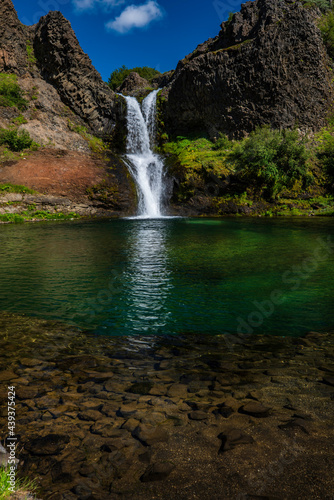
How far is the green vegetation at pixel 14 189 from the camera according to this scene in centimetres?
2725

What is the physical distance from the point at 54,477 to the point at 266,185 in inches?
1279

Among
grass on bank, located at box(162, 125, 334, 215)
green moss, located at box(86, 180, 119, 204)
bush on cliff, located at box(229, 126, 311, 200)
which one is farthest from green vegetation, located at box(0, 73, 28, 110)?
bush on cliff, located at box(229, 126, 311, 200)

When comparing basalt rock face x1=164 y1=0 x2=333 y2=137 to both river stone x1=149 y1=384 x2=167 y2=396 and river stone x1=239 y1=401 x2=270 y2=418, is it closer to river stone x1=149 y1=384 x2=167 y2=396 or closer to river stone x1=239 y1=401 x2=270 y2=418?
river stone x1=149 y1=384 x2=167 y2=396

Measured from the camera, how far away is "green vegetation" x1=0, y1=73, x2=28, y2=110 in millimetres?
35312

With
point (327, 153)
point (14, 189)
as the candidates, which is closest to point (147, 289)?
point (14, 189)

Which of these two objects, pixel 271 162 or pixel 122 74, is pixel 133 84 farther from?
pixel 271 162

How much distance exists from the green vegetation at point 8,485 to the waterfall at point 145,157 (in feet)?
93.9

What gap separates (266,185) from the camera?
31.5 m

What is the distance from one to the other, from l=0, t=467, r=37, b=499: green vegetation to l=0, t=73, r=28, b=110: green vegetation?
4178 centimetres

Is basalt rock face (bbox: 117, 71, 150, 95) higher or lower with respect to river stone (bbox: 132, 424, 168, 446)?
higher

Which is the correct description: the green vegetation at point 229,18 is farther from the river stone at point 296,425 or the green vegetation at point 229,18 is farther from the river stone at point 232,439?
the river stone at point 232,439

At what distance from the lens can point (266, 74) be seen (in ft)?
121

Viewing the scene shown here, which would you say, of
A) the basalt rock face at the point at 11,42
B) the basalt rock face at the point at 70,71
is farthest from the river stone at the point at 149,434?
the basalt rock face at the point at 11,42

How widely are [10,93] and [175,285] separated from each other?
129 feet
